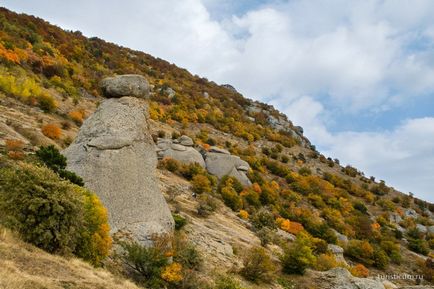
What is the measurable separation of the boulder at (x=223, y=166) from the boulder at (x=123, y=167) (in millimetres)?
14880

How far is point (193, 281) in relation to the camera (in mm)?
16547

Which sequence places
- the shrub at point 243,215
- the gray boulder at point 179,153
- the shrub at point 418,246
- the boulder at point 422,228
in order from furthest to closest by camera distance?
the boulder at point 422,228
the shrub at point 418,246
the gray boulder at point 179,153
the shrub at point 243,215

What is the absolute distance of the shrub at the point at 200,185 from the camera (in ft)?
95.9

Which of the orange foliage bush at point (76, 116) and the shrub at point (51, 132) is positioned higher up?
the orange foliage bush at point (76, 116)

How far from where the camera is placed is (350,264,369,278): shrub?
88.1 feet

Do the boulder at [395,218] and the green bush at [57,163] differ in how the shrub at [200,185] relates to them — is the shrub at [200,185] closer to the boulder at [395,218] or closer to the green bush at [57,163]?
the green bush at [57,163]

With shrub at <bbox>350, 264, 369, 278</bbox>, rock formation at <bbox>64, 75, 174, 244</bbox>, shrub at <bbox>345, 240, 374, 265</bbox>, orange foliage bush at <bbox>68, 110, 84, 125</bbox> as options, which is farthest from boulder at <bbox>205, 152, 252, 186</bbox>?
rock formation at <bbox>64, 75, 174, 244</bbox>

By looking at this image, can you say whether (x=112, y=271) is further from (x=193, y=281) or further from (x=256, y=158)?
(x=256, y=158)

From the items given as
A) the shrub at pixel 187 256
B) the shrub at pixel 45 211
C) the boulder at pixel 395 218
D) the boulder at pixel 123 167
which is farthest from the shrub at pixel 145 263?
the boulder at pixel 395 218

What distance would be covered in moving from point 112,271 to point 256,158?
30.9 m

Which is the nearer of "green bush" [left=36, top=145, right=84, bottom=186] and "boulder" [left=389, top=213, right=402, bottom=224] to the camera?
"green bush" [left=36, top=145, right=84, bottom=186]

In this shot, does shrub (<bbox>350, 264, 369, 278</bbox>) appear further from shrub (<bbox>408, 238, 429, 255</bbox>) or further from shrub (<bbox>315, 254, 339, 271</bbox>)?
shrub (<bbox>408, 238, 429, 255</bbox>)

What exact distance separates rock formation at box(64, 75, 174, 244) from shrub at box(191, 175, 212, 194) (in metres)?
8.87

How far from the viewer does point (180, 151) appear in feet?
114
